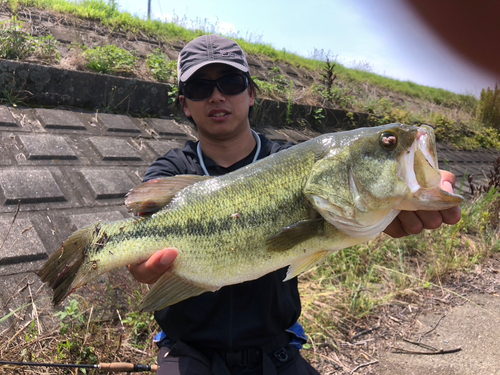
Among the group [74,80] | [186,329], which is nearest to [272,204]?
[186,329]

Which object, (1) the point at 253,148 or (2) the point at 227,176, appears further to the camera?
(1) the point at 253,148

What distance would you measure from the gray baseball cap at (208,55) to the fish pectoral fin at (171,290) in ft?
4.77

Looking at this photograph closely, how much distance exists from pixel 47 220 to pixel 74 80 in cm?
269

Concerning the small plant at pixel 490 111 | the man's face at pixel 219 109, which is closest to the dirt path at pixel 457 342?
the man's face at pixel 219 109

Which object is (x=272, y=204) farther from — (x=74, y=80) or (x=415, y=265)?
(x=74, y=80)

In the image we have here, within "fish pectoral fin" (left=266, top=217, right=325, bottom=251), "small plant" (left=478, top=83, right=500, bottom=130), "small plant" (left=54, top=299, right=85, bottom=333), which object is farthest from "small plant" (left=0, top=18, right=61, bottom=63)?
"small plant" (left=478, top=83, right=500, bottom=130)

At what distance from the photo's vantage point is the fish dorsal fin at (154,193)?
1945 millimetres

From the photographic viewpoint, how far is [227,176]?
6.45 feet

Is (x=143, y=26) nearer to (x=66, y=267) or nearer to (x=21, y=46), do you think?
(x=21, y=46)

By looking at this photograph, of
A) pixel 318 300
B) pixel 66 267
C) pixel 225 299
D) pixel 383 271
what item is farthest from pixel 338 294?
pixel 66 267

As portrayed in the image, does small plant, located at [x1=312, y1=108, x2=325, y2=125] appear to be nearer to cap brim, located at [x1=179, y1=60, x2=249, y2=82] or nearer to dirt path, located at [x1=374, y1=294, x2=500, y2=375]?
dirt path, located at [x1=374, y1=294, x2=500, y2=375]

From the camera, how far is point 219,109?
266 centimetres

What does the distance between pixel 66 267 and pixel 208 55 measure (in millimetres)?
1688

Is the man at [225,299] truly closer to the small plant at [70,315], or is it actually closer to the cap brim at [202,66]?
the cap brim at [202,66]
